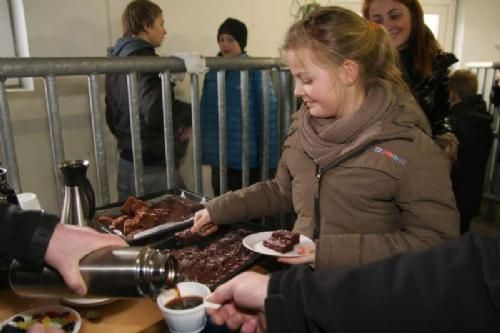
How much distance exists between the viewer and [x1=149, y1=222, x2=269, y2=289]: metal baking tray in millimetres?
1329

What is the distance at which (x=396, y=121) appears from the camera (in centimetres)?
138

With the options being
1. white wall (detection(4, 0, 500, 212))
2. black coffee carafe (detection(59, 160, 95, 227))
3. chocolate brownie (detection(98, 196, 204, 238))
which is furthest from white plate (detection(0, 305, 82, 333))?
white wall (detection(4, 0, 500, 212))

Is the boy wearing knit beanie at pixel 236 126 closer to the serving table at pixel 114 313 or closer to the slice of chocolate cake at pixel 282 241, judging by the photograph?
the slice of chocolate cake at pixel 282 241

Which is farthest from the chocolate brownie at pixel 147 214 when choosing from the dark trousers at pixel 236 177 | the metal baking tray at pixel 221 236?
the dark trousers at pixel 236 177

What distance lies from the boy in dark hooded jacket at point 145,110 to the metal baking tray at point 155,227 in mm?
135

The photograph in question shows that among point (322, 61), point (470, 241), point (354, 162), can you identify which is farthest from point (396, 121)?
point (470, 241)

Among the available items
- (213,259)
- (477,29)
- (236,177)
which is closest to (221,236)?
(213,259)

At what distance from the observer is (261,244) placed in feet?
4.75

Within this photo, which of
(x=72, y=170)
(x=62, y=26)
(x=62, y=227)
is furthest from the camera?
(x=62, y=26)

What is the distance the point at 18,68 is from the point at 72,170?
512mm

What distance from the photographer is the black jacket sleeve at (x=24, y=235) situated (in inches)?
37.8

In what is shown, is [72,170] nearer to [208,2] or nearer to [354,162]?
[354,162]

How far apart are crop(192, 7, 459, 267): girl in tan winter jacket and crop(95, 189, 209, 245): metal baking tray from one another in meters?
0.50

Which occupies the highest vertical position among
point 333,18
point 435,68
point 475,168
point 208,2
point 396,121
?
point 208,2
